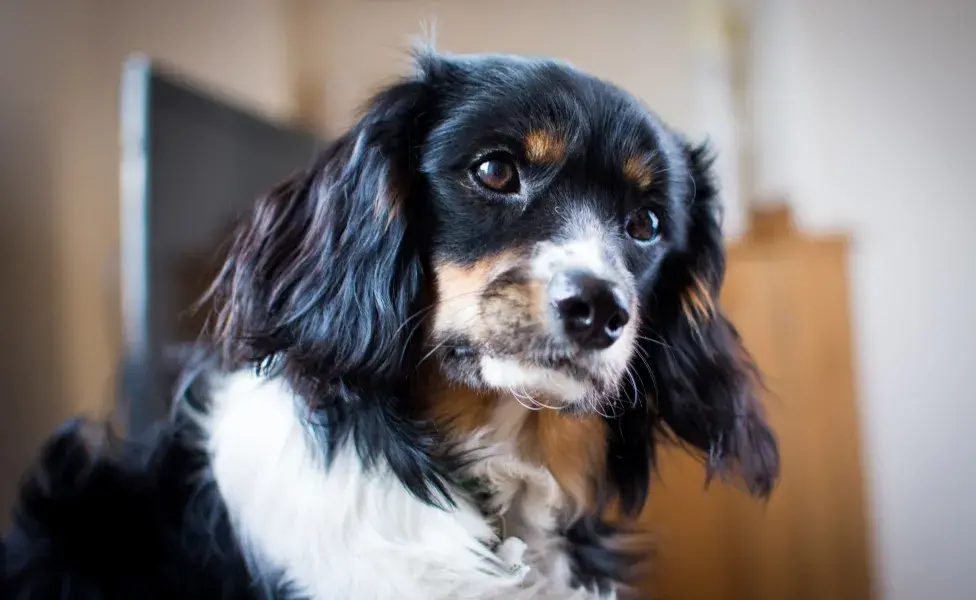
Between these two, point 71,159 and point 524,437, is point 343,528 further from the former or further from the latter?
point 71,159

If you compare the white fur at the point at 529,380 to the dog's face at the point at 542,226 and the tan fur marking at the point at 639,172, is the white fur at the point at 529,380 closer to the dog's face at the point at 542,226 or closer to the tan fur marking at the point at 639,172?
the dog's face at the point at 542,226

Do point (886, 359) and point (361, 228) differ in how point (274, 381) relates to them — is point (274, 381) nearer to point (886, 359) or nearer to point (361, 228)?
point (361, 228)

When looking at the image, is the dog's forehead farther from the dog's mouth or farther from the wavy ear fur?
the dog's mouth

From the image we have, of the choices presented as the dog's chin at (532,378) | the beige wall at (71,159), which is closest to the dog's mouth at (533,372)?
the dog's chin at (532,378)

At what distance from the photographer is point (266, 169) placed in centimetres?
204

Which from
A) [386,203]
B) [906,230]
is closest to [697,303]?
[386,203]

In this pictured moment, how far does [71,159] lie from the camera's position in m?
2.27

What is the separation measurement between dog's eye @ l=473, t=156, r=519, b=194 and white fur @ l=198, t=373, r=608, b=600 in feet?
1.18

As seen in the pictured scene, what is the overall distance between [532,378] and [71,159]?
2.26 metres

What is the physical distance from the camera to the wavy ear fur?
0.76 meters

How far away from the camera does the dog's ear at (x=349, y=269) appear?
0.76m

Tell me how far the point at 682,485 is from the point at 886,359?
0.53 metres

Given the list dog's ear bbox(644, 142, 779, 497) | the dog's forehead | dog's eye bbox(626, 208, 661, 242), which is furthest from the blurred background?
dog's eye bbox(626, 208, 661, 242)


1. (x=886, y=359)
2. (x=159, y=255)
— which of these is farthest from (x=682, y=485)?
(x=159, y=255)
